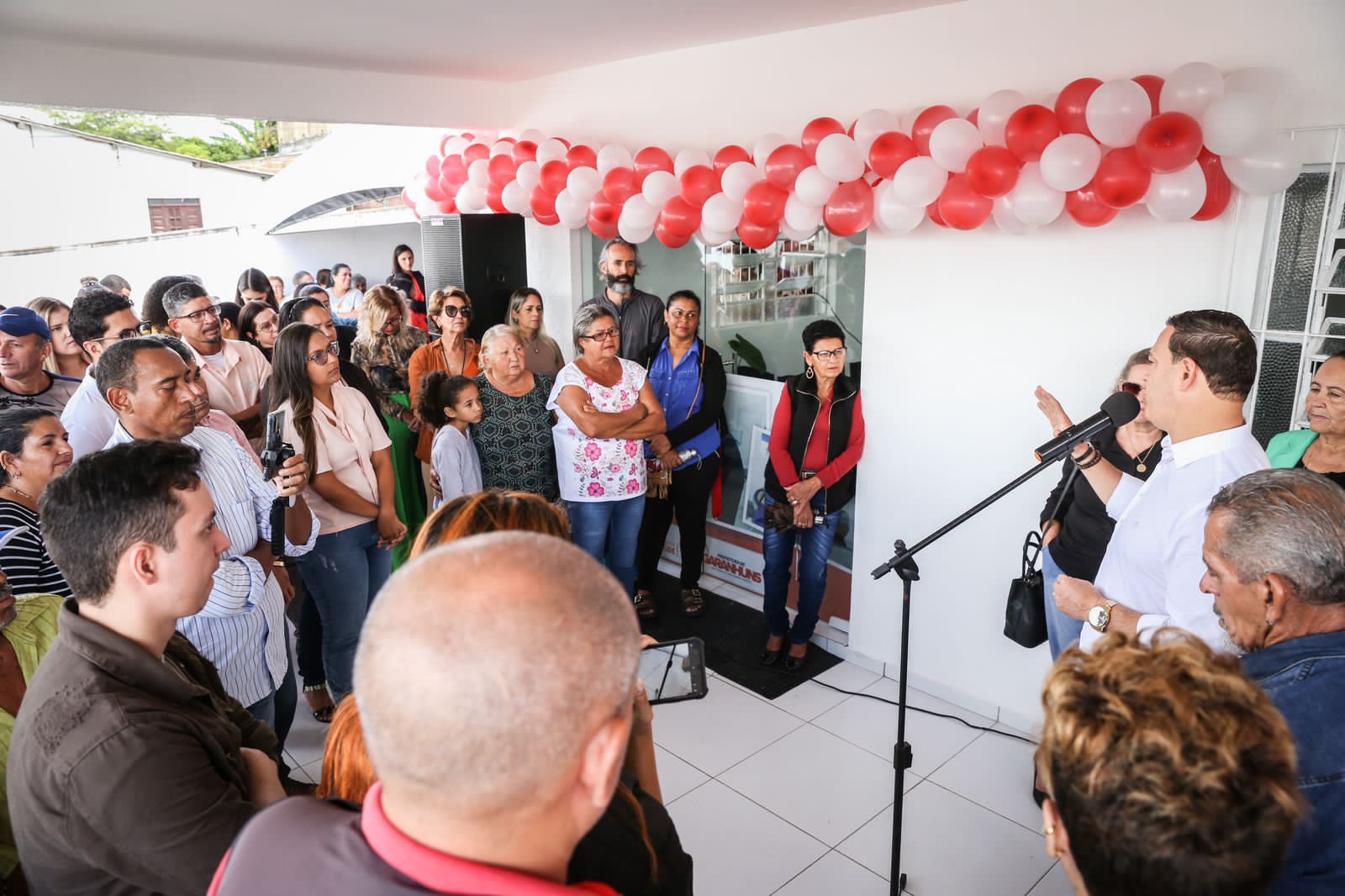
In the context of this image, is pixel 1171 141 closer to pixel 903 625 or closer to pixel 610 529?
pixel 903 625

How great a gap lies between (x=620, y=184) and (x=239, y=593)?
2624 mm

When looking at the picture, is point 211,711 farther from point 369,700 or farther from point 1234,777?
point 1234,777

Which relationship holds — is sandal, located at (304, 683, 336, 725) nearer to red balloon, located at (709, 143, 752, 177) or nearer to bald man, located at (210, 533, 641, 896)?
red balloon, located at (709, 143, 752, 177)

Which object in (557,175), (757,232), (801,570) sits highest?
(557,175)

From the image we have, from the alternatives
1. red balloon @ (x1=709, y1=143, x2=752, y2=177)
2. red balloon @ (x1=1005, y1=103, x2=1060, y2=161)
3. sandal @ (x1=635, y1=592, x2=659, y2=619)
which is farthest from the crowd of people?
red balloon @ (x1=709, y1=143, x2=752, y2=177)

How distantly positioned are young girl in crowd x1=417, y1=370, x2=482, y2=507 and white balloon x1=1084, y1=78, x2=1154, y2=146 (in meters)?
2.42

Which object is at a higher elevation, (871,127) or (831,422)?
(871,127)

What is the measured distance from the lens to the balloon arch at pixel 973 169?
2342 mm

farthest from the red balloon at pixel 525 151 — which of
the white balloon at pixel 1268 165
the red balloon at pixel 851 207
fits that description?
the white balloon at pixel 1268 165

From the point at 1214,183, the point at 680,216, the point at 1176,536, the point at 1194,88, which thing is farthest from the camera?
the point at 680,216

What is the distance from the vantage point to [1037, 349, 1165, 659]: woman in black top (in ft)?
8.56

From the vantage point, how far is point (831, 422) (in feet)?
11.9

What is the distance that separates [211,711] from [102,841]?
281 mm

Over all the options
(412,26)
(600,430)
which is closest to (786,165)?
(600,430)
